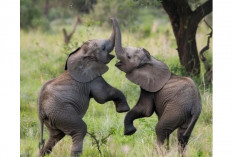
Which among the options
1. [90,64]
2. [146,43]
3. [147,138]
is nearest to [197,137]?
[147,138]

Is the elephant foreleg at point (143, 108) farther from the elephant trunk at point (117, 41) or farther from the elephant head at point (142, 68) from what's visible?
the elephant trunk at point (117, 41)

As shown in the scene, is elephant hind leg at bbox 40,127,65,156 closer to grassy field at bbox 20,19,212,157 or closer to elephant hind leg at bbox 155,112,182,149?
grassy field at bbox 20,19,212,157

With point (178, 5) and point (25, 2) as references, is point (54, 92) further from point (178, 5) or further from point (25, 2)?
point (25, 2)

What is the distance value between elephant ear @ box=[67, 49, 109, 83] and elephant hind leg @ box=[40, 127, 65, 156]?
566mm

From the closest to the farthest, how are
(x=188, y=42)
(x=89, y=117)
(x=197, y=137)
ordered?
(x=197, y=137)
(x=89, y=117)
(x=188, y=42)

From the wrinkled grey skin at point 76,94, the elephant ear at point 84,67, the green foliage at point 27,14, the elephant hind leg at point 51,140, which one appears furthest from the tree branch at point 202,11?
the green foliage at point 27,14

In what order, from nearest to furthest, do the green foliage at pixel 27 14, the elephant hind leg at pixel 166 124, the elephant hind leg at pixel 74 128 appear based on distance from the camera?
the elephant hind leg at pixel 74 128 → the elephant hind leg at pixel 166 124 → the green foliage at pixel 27 14

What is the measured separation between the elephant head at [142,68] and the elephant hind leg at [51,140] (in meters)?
0.91

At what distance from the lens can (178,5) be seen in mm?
8195

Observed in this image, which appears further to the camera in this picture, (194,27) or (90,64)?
(194,27)

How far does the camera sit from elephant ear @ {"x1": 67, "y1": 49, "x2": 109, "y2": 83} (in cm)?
513

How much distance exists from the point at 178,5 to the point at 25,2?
319 inches

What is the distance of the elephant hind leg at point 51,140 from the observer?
5172 mm

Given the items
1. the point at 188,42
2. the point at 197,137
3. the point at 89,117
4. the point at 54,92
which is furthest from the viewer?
the point at 188,42
